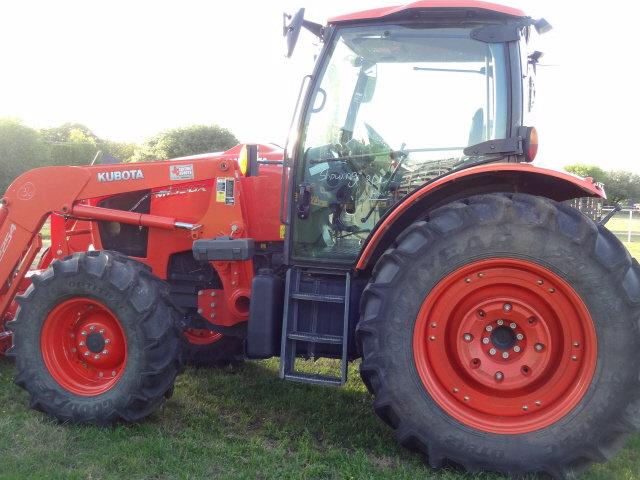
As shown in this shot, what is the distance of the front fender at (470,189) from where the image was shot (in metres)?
3.10

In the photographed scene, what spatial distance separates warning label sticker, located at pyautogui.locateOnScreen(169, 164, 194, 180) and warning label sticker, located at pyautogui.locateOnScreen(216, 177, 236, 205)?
24 cm

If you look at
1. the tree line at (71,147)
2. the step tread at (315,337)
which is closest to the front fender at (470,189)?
the step tread at (315,337)

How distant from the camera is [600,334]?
2.92 metres

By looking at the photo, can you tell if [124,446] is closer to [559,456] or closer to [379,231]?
[379,231]

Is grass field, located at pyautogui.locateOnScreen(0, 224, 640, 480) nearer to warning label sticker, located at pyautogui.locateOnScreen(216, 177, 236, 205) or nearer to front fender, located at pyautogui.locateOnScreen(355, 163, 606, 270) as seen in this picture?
front fender, located at pyautogui.locateOnScreen(355, 163, 606, 270)

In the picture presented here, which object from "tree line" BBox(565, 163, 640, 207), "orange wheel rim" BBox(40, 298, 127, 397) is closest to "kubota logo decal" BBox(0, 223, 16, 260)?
"orange wheel rim" BBox(40, 298, 127, 397)

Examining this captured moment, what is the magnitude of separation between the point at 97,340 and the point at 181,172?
1.25m

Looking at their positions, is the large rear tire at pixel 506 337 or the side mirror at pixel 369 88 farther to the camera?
the side mirror at pixel 369 88

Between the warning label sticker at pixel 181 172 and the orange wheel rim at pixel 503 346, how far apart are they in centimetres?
193

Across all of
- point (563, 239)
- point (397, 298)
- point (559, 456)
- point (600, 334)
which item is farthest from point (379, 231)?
point (559, 456)

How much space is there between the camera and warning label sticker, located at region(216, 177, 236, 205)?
3986mm

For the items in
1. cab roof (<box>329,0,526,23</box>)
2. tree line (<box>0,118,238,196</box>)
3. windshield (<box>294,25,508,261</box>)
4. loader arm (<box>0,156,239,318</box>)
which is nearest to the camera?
cab roof (<box>329,0,526,23</box>)

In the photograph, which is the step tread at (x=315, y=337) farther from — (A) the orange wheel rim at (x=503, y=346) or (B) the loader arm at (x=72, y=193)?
(B) the loader arm at (x=72, y=193)

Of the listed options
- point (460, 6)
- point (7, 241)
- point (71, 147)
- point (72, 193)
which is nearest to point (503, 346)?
point (460, 6)
